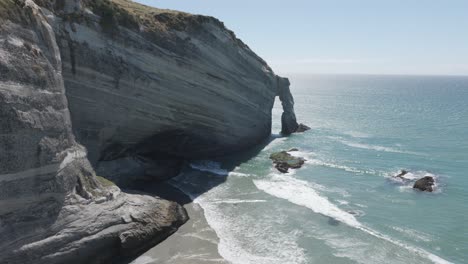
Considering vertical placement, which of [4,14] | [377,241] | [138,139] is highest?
[4,14]

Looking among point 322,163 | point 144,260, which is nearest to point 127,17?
point 144,260

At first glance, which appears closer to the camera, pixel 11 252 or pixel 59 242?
pixel 11 252

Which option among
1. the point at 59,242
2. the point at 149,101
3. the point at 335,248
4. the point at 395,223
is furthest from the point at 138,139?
the point at 395,223

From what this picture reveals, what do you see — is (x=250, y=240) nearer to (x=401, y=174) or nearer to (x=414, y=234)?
(x=414, y=234)

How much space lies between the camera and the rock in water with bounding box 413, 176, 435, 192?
34644mm

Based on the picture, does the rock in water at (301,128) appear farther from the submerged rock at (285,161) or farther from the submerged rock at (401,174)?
the submerged rock at (401,174)

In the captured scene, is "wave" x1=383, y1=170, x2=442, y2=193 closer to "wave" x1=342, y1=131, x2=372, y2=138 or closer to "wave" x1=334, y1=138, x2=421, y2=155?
"wave" x1=334, y1=138, x2=421, y2=155

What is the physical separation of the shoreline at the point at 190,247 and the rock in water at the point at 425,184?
19731 mm

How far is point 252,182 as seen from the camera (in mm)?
37500

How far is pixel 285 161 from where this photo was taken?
43.9m

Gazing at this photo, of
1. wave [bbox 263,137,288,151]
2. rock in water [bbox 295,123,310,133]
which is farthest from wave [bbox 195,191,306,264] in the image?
rock in water [bbox 295,123,310,133]

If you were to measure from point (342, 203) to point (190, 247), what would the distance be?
13.9 m

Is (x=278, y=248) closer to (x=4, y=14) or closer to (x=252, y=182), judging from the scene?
(x=252, y=182)

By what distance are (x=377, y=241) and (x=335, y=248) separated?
10.3 ft
